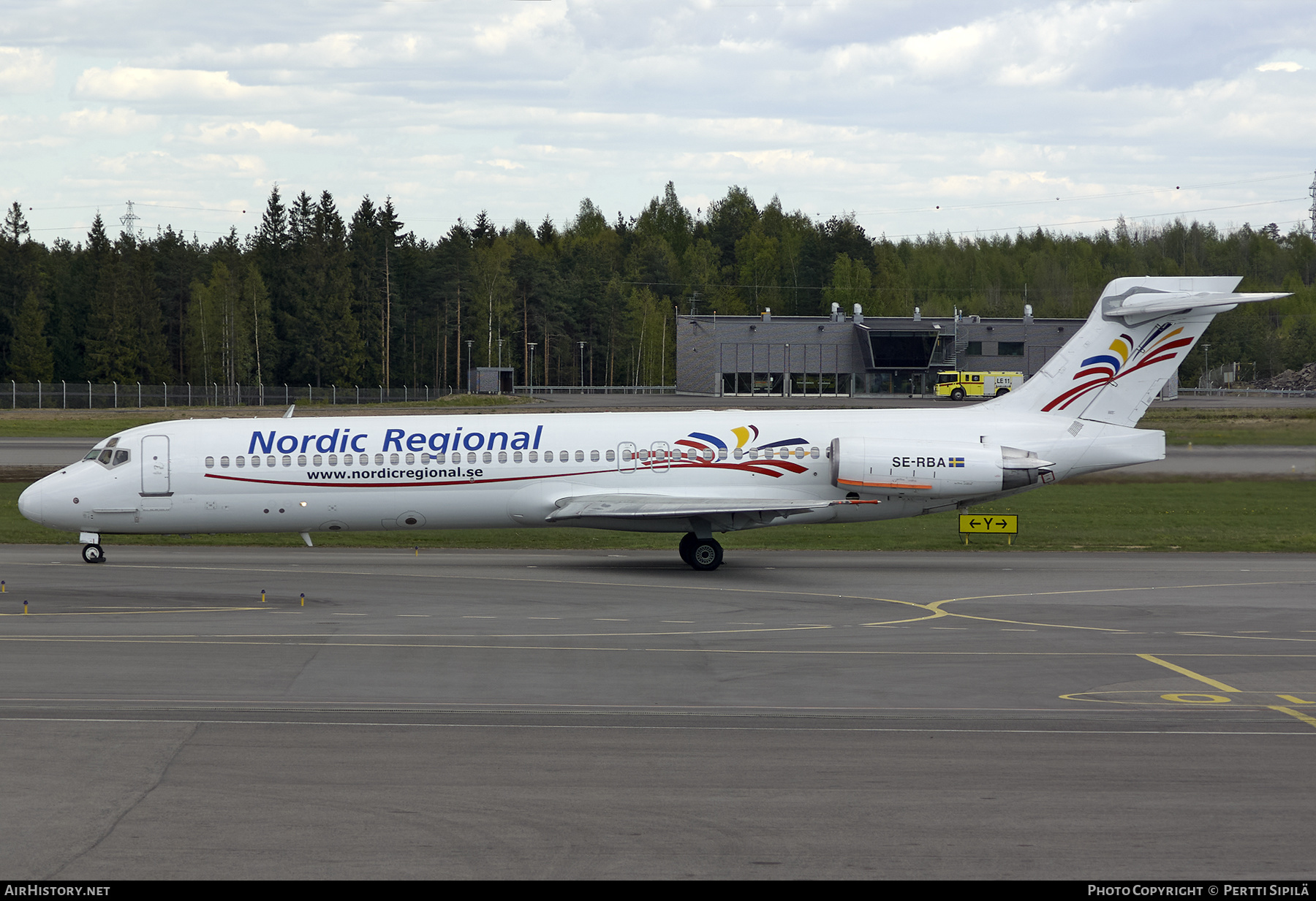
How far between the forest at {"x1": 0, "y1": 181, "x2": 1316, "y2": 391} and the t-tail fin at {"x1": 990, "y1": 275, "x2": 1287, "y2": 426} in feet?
351

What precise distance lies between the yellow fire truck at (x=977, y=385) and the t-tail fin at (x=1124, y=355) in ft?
252

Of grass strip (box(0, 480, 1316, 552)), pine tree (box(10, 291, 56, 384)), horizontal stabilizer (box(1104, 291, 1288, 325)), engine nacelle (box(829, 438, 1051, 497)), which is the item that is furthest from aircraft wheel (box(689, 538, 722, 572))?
pine tree (box(10, 291, 56, 384))

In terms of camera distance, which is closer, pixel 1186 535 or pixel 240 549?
pixel 240 549

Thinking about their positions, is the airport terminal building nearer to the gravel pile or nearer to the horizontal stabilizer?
the gravel pile

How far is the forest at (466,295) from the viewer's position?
408 feet

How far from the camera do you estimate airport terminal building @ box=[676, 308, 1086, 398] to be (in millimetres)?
120375

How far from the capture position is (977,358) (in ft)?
399

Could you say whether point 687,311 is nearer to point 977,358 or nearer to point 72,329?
point 977,358

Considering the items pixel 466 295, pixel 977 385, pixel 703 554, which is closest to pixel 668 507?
pixel 703 554

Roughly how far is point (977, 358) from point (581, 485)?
99121mm

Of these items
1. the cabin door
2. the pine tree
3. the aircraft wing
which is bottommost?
the aircraft wing

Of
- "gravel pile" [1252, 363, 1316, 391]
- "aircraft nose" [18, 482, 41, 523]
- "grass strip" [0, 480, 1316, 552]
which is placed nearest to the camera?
"aircraft nose" [18, 482, 41, 523]

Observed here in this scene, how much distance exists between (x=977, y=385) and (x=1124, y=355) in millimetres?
80210

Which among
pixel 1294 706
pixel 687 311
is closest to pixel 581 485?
pixel 1294 706
